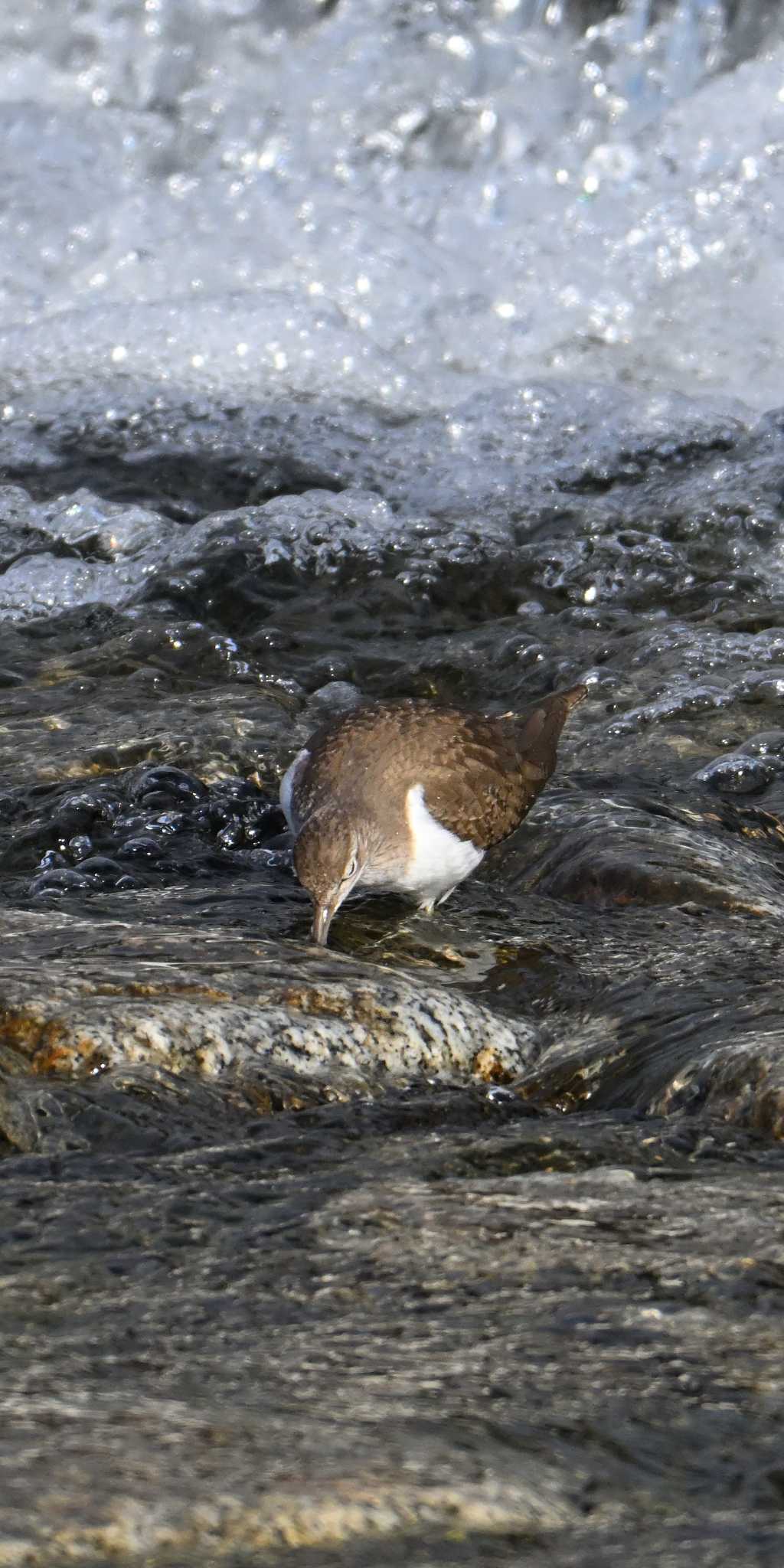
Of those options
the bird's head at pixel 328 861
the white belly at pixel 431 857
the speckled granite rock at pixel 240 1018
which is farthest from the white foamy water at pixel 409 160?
the speckled granite rock at pixel 240 1018

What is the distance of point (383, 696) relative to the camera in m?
6.74

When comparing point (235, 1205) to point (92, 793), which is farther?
point (92, 793)

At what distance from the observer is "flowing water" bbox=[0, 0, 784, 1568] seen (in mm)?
2061

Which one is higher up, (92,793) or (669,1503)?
(669,1503)

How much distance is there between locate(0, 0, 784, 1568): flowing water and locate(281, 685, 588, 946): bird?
18 centimetres

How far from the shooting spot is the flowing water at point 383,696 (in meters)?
2.06

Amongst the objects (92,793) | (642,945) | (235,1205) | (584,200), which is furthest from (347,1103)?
(584,200)

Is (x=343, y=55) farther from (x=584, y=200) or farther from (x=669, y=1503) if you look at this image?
(x=669, y=1503)

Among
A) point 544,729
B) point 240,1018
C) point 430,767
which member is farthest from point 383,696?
point 240,1018

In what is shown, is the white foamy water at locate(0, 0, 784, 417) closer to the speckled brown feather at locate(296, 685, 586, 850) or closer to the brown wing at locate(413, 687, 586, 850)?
the brown wing at locate(413, 687, 586, 850)

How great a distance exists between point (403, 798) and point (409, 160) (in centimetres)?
825

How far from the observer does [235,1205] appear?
2832mm

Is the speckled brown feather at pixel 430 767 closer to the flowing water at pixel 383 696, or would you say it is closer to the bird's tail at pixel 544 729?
the bird's tail at pixel 544 729

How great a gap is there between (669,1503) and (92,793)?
148 inches
